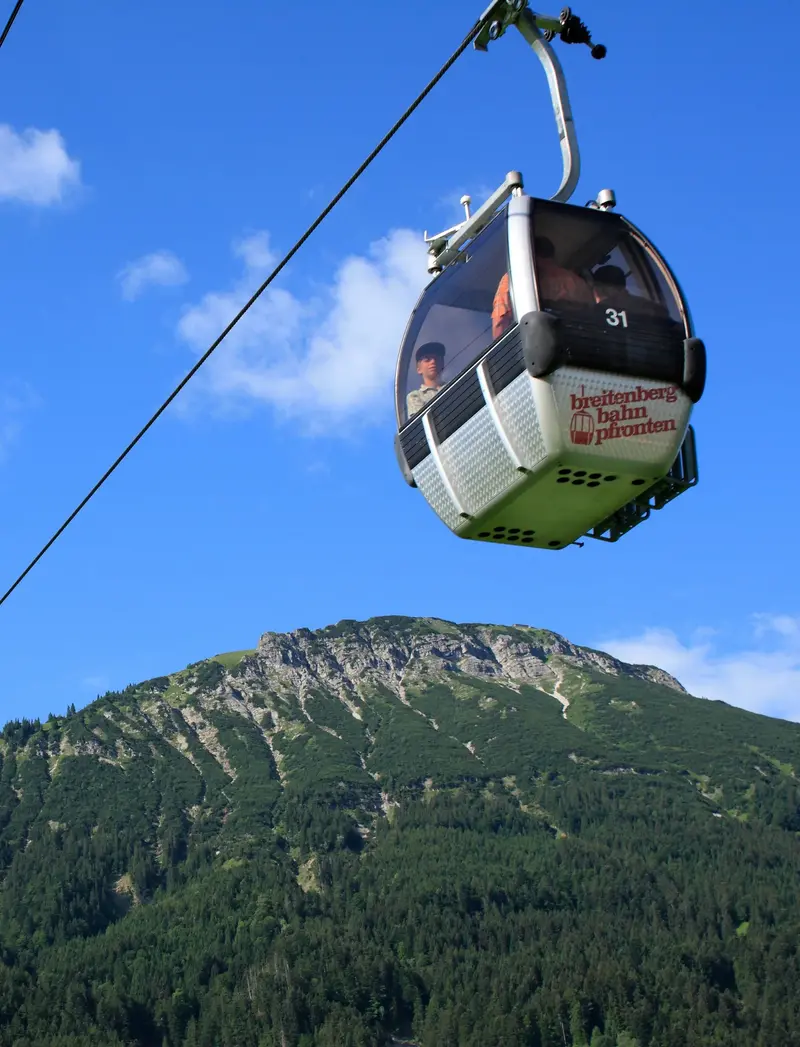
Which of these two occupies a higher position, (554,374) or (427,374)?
(427,374)

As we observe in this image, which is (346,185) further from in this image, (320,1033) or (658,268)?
(320,1033)

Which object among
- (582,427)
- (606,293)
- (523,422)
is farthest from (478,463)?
(606,293)

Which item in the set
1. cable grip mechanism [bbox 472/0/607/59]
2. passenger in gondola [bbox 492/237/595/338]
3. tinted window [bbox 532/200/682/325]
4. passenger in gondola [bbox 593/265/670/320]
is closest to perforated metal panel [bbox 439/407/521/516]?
passenger in gondola [bbox 492/237/595/338]

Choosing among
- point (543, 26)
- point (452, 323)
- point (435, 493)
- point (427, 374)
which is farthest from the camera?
point (427, 374)

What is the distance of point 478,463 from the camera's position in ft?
40.8

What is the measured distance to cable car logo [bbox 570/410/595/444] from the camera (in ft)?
38.5

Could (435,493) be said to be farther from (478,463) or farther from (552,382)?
(552,382)

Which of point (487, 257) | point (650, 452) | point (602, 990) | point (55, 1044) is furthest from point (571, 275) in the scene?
point (602, 990)

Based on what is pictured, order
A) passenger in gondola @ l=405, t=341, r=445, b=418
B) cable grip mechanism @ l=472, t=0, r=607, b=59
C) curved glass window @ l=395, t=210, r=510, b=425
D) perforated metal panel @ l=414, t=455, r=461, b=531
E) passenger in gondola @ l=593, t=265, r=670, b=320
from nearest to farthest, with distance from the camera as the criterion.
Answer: cable grip mechanism @ l=472, t=0, r=607, b=59 < passenger in gondola @ l=593, t=265, r=670, b=320 < curved glass window @ l=395, t=210, r=510, b=425 < perforated metal panel @ l=414, t=455, r=461, b=531 < passenger in gondola @ l=405, t=341, r=445, b=418

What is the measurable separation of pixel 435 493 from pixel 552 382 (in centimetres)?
173

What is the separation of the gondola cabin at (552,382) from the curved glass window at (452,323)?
0.06ft

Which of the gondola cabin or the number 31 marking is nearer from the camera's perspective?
the gondola cabin

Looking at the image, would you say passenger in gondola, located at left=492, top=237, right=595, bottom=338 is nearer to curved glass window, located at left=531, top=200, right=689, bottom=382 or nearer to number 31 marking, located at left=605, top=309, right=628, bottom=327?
curved glass window, located at left=531, top=200, right=689, bottom=382

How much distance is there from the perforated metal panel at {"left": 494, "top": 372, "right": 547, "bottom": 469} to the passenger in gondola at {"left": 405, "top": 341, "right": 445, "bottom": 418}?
3.90 feet
